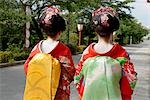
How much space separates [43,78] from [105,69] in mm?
583

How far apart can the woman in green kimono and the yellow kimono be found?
8.0 inches

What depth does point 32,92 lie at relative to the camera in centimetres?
372

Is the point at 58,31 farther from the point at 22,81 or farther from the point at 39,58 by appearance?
the point at 22,81

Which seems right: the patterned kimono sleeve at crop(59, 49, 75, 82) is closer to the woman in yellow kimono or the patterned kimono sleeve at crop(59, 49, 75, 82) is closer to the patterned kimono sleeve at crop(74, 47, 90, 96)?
the woman in yellow kimono

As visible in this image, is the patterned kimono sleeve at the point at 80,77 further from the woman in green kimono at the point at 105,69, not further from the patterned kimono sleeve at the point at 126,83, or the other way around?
the patterned kimono sleeve at the point at 126,83

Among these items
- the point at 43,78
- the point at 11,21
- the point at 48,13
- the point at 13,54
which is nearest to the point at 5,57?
the point at 13,54

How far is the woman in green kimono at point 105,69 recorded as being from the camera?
134 inches

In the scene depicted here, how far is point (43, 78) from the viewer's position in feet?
12.2

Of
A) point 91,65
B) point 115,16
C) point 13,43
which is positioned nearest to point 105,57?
point 91,65

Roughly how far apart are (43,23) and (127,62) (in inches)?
31.6

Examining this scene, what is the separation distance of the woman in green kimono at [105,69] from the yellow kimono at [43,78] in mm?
204

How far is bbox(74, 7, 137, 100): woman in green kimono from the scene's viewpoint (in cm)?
339

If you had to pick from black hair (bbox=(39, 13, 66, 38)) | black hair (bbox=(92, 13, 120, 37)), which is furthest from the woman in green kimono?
black hair (bbox=(39, 13, 66, 38))

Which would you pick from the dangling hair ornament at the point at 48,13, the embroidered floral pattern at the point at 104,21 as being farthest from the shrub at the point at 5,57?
the embroidered floral pattern at the point at 104,21
